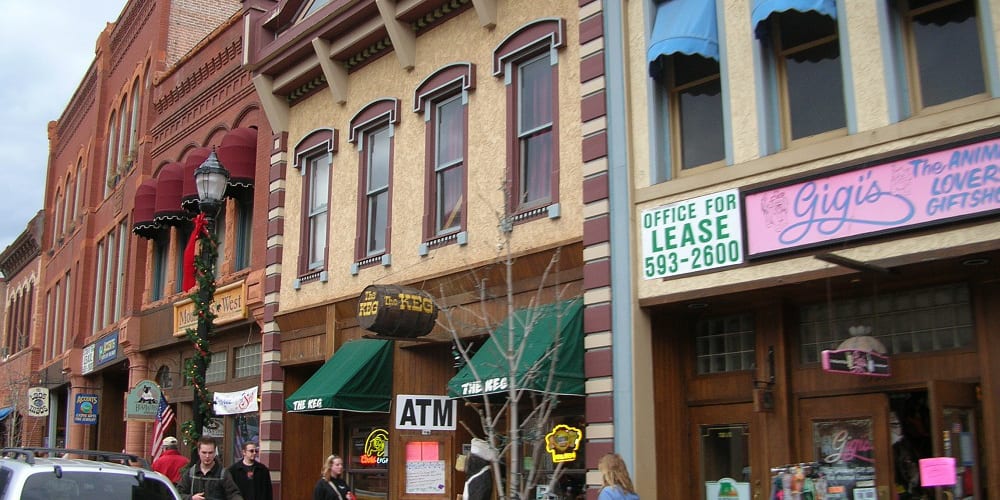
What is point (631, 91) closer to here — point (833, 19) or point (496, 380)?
point (833, 19)

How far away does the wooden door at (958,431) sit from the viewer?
8789 millimetres

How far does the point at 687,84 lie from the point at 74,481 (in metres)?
7.39

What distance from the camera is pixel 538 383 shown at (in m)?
11.2

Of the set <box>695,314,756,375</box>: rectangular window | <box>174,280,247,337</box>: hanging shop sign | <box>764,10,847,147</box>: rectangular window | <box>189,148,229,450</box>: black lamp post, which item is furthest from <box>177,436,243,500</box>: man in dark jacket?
<box>764,10,847,147</box>: rectangular window

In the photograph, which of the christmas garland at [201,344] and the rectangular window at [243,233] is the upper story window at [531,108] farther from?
the rectangular window at [243,233]

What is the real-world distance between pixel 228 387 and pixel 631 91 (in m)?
11.6

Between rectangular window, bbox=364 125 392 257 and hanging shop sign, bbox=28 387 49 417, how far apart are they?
60.8 feet

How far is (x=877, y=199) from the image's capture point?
30.6ft

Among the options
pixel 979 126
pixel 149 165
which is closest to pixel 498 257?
pixel 979 126

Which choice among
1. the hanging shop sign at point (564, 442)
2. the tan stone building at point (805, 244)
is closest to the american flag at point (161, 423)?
the hanging shop sign at point (564, 442)

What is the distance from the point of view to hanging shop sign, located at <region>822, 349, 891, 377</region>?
30.1 feet

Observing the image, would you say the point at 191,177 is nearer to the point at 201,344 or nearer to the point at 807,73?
the point at 201,344

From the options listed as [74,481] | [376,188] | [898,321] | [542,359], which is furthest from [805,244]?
[376,188]

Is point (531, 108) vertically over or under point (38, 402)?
over
